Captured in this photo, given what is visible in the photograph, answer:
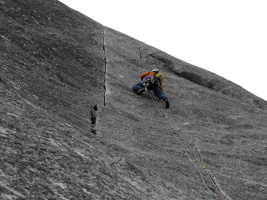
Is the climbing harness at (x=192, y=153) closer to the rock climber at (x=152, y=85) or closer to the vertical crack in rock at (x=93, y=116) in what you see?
the rock climber at (x=152, y=85)

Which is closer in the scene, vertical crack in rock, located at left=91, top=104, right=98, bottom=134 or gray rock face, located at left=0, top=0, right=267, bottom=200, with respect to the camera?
gray rock face, located at left=0, top=0, right=267, bottom=200

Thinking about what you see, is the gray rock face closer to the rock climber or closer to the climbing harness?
the climbing harness

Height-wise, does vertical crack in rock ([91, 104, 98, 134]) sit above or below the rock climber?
below

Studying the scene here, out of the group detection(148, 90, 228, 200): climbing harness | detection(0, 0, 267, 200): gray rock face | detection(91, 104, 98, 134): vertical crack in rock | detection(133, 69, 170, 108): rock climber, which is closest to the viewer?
detection(0, 0, 267, 200): gray rock face

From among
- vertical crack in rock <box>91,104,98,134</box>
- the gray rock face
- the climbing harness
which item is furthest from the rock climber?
vertical crack in rock <box>91,104,98,134</box>

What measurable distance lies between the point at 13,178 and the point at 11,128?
100 cm

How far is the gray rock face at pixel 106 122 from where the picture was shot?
12.9 ft

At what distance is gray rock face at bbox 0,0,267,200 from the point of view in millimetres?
3943

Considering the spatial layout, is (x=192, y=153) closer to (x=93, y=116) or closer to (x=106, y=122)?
(x=106, y=122)

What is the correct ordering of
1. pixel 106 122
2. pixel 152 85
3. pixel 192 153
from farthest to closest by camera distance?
pixel 152 85 → pixel 192 153 → pixel 106 122

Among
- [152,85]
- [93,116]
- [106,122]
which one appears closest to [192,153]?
[106,122]

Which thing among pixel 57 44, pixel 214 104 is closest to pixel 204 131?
pixel 214 104

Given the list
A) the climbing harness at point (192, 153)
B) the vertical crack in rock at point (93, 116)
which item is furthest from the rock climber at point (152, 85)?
the vertical crack in rock at point (93, 116)

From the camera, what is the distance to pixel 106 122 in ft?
23.7
